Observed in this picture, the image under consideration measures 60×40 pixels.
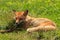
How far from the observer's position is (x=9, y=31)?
903 cm

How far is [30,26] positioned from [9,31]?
0.76 m

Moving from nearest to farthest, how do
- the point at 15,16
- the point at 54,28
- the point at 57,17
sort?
the point at 54,28 → the point at 15,16 → the point at 57,17

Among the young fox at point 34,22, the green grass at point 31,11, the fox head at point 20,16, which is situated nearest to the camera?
the green grass at point 31,11

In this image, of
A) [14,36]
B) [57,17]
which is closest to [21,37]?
[14,36]

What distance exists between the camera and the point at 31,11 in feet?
36.8

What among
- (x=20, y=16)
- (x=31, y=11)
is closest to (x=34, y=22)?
(x=20, y=16)

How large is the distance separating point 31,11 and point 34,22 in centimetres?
170

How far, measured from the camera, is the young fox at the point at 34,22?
8930mm

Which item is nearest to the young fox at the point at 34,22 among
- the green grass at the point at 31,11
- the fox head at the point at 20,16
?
the fox head at the point at 20,16

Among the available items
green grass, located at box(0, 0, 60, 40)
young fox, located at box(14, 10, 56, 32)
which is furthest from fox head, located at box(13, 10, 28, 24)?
green grass, located at box(0, 0, 60, 40)

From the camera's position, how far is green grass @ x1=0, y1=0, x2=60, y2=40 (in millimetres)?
8430

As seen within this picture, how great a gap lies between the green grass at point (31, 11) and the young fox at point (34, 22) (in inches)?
8.9

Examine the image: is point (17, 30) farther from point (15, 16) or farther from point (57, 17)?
point (57, 17)

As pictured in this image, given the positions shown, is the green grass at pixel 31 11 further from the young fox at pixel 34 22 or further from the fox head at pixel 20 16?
the fox head at pixel 20 16
